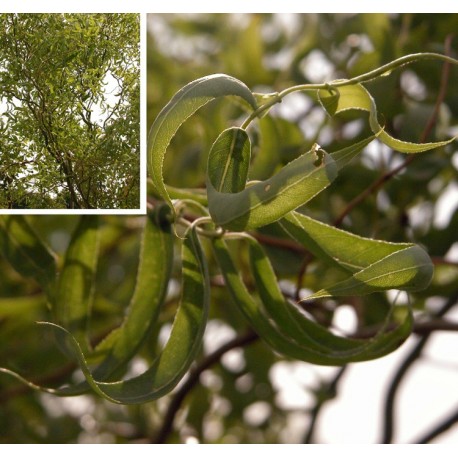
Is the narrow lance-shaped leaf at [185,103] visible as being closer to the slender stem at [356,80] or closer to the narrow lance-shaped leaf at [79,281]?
the slender stem at [356,80]

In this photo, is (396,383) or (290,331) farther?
(396,383)

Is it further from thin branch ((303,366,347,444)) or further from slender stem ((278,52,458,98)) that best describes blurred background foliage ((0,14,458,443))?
slender stem ((278,52,458,98))

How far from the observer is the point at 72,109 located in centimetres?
67

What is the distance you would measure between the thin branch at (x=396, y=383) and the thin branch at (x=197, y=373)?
0.21 meters

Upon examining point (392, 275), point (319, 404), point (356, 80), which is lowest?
point (319, 404)

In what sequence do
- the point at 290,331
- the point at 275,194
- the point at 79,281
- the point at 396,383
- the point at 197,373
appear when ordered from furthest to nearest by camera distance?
the point at 396,383 → the point at 197,373 → the point at 79,281 → the point at 290,331 → the point at 275,194

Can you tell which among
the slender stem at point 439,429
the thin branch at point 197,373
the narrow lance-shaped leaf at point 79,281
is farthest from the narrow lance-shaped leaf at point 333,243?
the slender stem at point 439,429

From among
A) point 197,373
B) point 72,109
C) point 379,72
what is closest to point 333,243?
point 379,72

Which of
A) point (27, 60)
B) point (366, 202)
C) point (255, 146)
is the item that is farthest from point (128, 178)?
point (366, 202)

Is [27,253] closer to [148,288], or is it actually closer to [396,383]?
[148,288]

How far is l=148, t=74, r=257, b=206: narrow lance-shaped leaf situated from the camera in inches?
20.2

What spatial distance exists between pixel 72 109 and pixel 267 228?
24cm

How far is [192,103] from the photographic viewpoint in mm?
521

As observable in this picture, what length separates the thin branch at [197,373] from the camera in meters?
0.94
